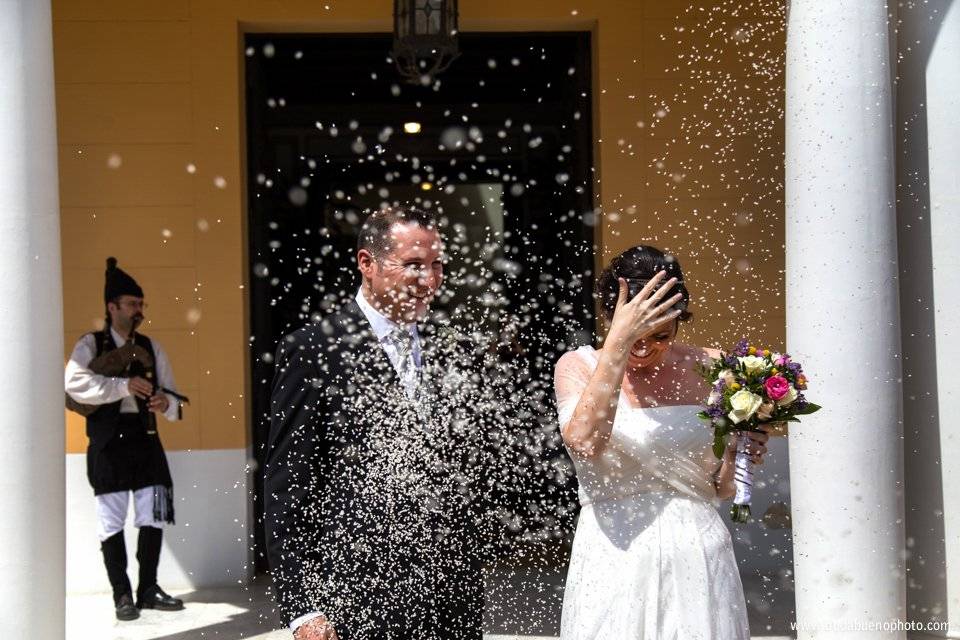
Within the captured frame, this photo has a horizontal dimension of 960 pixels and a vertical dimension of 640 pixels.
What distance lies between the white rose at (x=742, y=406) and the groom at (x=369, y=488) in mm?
705

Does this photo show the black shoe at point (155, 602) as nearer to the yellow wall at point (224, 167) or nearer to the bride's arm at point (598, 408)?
the yellow wall at point (224, 167)

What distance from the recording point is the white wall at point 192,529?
8.05 meters

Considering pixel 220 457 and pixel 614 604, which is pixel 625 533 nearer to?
pixel 614 604

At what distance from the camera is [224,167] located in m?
8.30

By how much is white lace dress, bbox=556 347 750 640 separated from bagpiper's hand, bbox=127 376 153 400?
14.5 feet

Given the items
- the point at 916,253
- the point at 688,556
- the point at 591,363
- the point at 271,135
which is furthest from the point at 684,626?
the point at 271,135

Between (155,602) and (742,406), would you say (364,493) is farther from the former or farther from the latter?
(155,602)

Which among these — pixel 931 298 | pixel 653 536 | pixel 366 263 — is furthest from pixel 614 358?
pixel 931 298

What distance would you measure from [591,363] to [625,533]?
484 mm

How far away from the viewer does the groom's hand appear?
2.86 m

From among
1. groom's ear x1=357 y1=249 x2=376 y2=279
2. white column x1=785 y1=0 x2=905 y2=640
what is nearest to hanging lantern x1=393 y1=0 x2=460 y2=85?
white column x1=785 y1=0 x2=905 y2=640

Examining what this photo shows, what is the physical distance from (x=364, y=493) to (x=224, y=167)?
18.7 feet

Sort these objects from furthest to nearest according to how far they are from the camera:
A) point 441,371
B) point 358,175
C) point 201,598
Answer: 1. point 358,175
2. point 201,598
3. point 441,371

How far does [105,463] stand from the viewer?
283 inches
